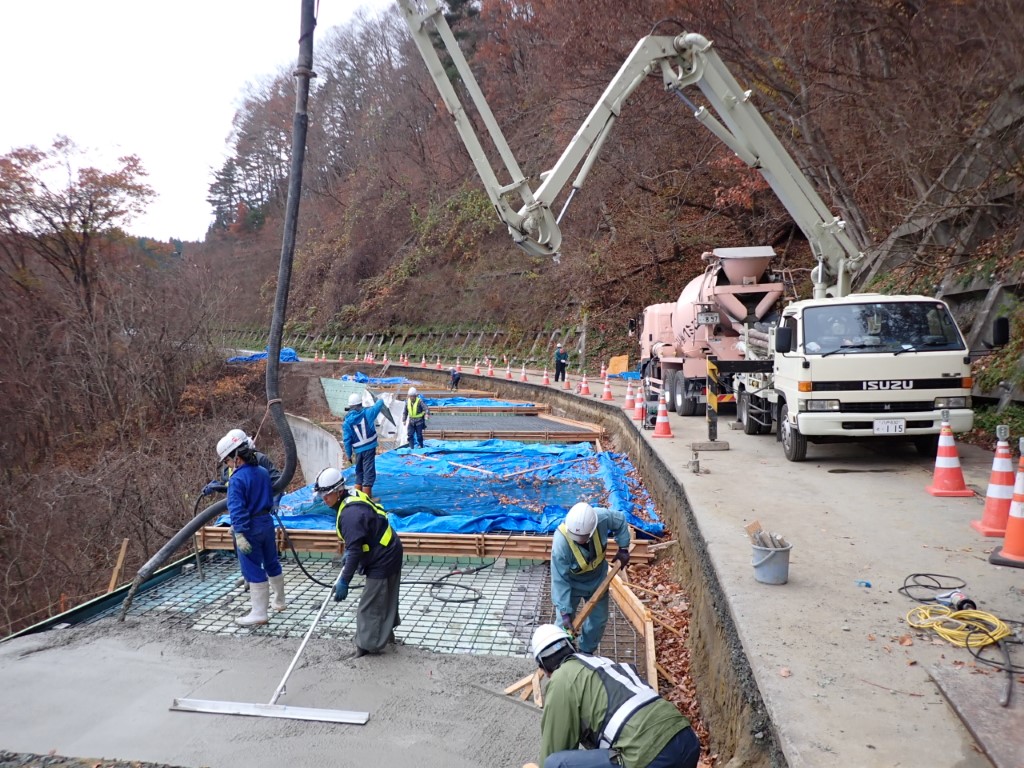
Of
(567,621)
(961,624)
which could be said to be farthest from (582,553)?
(961,624)

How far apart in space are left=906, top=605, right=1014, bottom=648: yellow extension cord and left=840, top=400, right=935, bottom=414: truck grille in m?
4.09

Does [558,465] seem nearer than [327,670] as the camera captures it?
No

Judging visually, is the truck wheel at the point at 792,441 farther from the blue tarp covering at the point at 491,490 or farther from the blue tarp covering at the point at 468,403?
the blue tarp covering at the point at 468,403

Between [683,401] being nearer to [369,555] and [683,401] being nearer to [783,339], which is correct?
[783,339]

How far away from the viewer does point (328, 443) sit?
18.0m

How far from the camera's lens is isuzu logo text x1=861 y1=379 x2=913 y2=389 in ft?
25.3

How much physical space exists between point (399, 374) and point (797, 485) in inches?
1077

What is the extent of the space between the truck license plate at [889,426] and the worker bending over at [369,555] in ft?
18.6

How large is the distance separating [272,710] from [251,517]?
187 centimetres

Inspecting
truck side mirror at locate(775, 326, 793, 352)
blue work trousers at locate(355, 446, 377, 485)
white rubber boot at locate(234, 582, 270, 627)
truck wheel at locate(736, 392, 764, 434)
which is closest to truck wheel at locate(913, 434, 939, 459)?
truck side mirror at locate(775, 326, 793, 352)

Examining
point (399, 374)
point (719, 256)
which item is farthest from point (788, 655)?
point (399, 374)

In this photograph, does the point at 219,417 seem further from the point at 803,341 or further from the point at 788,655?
the point at 788,655

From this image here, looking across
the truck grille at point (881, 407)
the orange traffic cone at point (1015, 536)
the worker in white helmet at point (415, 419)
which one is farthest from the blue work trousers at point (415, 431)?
the orange traffic cone at point (1015, 536)

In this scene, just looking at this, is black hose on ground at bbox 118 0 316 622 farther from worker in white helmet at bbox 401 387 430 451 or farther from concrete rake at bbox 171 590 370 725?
worker in white helmet at bbox 401 387 430 451
